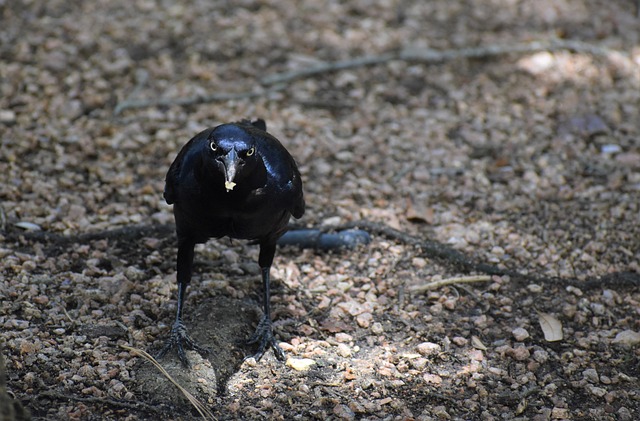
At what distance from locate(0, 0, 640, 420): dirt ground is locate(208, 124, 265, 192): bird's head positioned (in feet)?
3.39

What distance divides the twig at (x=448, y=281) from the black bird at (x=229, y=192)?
3.31 ft

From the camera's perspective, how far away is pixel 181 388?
370cm

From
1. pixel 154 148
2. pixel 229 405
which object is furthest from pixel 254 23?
A: pixel 229 405

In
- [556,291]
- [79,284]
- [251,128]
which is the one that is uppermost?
[251,128]

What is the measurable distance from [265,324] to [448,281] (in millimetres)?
1202

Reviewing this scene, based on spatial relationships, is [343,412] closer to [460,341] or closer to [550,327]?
[460,341]

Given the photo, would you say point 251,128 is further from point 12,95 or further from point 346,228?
point 12,95

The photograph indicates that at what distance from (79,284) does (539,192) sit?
3.28 meters

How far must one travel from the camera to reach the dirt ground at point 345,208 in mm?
3959

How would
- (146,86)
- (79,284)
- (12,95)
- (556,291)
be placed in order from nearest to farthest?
(79,284)
(556,291)
(12,95)
(146,86)

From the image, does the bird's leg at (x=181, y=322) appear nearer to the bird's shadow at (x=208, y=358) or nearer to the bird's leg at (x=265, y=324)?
the bird's shadow at (x=208, y=358)

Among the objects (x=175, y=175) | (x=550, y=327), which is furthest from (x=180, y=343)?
(x=550, y=327)

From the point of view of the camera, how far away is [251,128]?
4.01 meters

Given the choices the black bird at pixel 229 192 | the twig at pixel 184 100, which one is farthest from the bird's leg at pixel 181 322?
the twig at pixel 184 100
